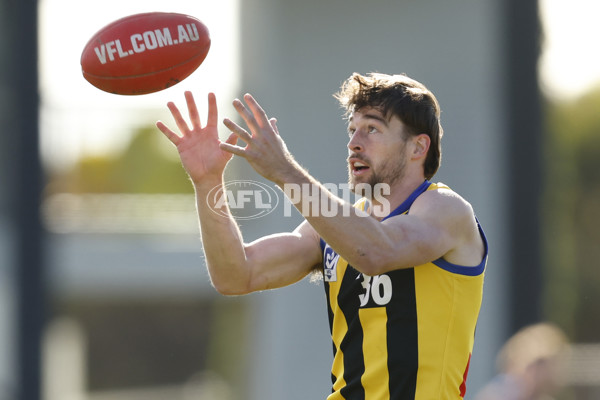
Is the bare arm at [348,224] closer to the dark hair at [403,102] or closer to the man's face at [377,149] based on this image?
the man's face at [377,149]

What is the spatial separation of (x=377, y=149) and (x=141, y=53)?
1.42 meters

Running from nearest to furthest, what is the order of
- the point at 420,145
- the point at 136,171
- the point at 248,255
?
the point at 420,145
the point at 248,255
the point at 136,171

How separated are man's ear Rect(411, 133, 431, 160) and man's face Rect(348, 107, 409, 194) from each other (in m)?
0.06

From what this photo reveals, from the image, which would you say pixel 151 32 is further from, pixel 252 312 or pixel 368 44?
pixel 252 312

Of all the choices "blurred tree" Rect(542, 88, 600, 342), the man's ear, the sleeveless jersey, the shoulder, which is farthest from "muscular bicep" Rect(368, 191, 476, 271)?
"blurred tree" Rect(542, 88, 600, 342)

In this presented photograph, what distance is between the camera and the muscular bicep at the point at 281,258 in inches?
183

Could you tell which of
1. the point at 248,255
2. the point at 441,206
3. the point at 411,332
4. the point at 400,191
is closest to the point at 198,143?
the point at 248,255

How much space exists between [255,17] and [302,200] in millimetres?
10235

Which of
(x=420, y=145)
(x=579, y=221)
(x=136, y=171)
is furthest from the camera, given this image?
(x=579, y=221)

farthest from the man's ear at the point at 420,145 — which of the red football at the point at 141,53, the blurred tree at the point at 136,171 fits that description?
the blurred tree at the point at 136,171

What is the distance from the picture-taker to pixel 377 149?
4.32 meters

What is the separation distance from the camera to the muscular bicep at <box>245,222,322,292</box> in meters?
4.64

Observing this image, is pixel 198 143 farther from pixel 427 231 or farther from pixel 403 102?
pixel 427 231

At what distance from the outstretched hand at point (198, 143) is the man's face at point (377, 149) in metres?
0.60
